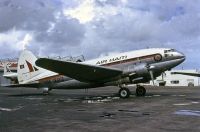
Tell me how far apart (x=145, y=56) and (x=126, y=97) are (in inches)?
145

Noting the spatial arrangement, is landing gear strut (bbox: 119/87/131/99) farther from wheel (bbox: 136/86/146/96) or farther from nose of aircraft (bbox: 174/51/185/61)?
nose of aircraft (bbox: 174/51/185/61)

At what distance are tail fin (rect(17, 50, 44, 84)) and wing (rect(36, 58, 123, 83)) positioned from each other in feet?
20.1

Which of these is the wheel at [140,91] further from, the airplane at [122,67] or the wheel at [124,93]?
the wheel at [124,93]

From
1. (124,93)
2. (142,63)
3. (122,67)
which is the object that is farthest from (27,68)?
(142,63)

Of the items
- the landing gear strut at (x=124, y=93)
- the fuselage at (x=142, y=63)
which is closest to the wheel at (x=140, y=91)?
the fuselage at (x=142, y=63)

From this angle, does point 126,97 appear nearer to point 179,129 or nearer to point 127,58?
point 127,58

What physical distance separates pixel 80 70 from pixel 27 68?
865cm

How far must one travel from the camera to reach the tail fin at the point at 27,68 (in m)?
35.1

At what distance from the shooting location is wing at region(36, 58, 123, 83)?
90.6ft

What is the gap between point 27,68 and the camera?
35.3 meters

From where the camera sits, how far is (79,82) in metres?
31.4

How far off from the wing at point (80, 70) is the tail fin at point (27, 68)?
6137mm

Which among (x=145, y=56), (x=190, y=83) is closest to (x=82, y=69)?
(x=145, y=56)

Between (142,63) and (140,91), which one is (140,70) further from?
(140,91)
